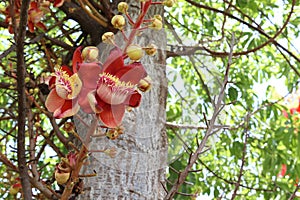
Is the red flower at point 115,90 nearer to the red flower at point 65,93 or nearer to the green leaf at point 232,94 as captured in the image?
the red flower at point 65,93

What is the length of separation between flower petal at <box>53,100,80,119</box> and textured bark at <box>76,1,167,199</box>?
0.05m

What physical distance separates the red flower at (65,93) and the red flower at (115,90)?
22 mm

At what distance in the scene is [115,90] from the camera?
58cm

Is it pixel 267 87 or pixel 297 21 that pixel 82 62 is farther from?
pixel 267 87

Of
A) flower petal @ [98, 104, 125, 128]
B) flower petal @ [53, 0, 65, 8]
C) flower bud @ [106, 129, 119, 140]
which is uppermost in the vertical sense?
flower petal @ [53, 0, 65, 8]

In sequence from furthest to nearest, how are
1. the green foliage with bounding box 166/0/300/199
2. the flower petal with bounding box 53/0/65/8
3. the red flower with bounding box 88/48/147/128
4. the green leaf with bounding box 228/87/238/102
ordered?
1. the green foliage with bounding box 166/0/300/199
2. the green leaf with bounding box 228/87/238/102
3. the flower petal with bounding box 53/0/65/8
4. the red flower with bounding box 88/48/147/128

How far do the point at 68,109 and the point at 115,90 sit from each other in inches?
2.2

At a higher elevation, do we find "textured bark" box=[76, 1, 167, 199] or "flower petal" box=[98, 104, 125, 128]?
"textured bark" box=[76, 1, 167, 199]

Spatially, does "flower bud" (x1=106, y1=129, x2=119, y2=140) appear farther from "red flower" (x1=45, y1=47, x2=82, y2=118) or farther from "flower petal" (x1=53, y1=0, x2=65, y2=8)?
"flower petal" (x1=53, y1=0, x2=65, y2=8)

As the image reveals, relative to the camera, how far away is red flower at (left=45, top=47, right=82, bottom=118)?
22.7 inches

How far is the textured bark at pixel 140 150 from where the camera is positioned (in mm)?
759

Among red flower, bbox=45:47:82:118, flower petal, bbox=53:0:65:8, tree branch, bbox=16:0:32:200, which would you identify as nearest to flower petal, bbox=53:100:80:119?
red flower, bbox=45:47:82:118

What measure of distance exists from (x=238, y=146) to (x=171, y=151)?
1.03 m

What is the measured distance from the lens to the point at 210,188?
2.03 metres
